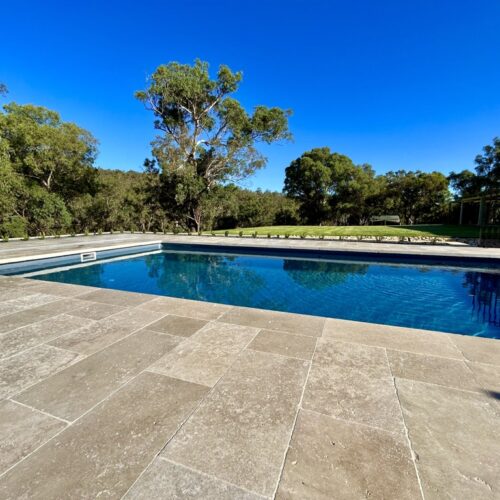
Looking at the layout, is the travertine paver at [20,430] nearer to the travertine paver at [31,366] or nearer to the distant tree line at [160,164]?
the travertine paver at [31,366]

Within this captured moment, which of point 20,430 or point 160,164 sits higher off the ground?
point 160,164

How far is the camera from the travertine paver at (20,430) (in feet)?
4.73

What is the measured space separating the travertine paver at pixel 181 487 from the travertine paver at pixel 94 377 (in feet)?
2.50

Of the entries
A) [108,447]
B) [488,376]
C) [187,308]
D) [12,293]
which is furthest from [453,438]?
[12,293]

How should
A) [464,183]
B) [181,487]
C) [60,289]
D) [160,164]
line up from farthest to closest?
1. [464,183]
2. [160,164]
3. [60,289]
4. [181,487]

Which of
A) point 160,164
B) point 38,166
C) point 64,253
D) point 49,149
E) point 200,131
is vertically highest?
point 200,131

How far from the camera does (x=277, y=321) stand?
3.24 metres

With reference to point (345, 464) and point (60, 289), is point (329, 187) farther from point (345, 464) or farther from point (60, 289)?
point (345, 464)

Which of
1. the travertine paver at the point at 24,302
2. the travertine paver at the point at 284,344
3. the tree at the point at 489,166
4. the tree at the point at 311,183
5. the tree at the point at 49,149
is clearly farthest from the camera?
the tree at the point at 311,183

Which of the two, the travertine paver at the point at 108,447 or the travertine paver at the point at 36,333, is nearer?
the travertine paver at the point at 108,447

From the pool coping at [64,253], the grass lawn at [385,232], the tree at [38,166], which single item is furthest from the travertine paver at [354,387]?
the tree at [38,166]

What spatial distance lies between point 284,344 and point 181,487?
1.58 m

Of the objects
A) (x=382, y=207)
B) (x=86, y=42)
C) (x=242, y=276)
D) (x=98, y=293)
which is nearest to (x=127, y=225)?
(x=86, y=42)

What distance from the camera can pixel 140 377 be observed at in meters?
2.12
